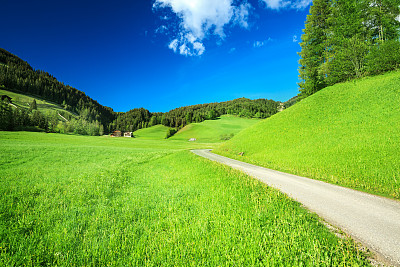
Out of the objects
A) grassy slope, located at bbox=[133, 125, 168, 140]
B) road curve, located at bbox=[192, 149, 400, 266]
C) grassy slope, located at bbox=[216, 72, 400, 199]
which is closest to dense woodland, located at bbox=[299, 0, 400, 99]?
grassy slope, located at bbox=[216, 72, 400, 199]

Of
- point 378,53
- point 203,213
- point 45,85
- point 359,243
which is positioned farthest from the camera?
point 45,85

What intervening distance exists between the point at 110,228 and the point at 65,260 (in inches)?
48.3

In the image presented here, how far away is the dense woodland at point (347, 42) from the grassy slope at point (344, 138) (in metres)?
3.91

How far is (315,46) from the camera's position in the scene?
1545 inches

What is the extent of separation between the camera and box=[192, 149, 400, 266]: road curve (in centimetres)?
410

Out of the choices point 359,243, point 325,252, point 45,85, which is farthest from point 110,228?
point 45,85

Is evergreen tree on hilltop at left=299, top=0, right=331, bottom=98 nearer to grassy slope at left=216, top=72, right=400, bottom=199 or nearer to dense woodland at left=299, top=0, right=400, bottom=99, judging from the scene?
dense woodland at left=299, top=0, right=400, bottom=99

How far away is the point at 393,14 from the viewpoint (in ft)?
96.3

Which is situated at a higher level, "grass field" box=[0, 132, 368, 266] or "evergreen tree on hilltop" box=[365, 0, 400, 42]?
"evergreen tree on hilltop" box=[365, 0, 400, 42]

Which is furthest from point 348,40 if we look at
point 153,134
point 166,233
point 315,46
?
point 153,134

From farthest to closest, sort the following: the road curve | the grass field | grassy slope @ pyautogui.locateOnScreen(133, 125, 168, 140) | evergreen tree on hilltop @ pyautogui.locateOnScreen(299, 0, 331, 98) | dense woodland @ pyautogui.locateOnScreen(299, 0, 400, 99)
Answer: grassy slope @ pyautogui.locateOnScreen(133, 125, 168, 140) → evergreen tree on hilltop @ pyautogui.locateOnScreen(299, 0, 331, 98) → dense woodland @ pyautogui.locateOnScreen(299, 0, 400, 99) → the road curve → the grass field

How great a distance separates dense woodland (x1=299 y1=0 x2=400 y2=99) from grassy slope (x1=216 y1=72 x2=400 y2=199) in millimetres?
3906

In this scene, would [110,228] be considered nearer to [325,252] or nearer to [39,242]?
[39,242]

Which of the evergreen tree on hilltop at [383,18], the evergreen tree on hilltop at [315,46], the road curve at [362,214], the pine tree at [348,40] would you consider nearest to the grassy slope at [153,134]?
the evergreen tree on hilltop at [315,46]
